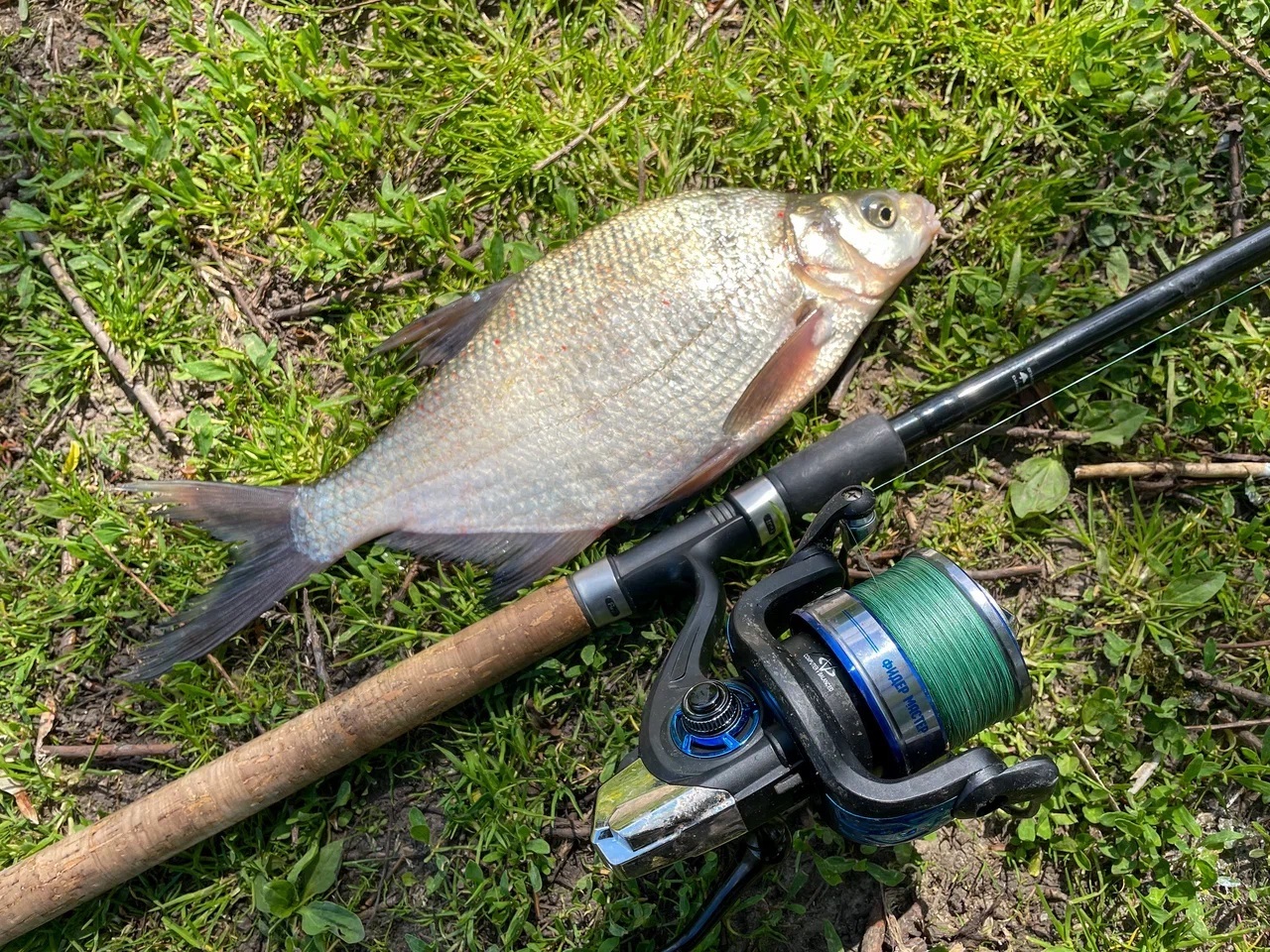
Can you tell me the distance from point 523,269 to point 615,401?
0.52m

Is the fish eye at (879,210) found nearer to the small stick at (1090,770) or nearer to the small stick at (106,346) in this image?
the small stick at (1090,770)

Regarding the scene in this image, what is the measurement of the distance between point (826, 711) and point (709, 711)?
257mm

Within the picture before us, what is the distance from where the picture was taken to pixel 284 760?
2.59 m

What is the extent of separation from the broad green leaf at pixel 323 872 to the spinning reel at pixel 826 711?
1.13 metres

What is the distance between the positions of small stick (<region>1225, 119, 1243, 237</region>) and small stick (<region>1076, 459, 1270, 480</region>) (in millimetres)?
747

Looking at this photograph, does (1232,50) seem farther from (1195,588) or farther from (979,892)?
(979,892)

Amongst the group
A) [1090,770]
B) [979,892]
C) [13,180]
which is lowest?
[979,892]

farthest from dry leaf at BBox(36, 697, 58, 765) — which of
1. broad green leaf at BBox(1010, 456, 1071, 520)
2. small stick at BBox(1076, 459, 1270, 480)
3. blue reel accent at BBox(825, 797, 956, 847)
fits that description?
small stick at BBox(1076, 459, 1270, 480)

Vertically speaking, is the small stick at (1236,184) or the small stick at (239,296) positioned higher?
the small stick at (239,296)

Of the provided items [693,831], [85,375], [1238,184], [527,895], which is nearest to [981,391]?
[1238,184]

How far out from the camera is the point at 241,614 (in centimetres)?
275

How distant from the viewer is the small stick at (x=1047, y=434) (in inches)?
112

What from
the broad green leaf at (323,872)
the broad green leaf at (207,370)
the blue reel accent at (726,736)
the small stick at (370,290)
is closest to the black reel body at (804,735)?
the blue reel accent at (726,736)

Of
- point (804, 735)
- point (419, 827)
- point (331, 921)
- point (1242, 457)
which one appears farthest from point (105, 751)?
point (1242, 457)
